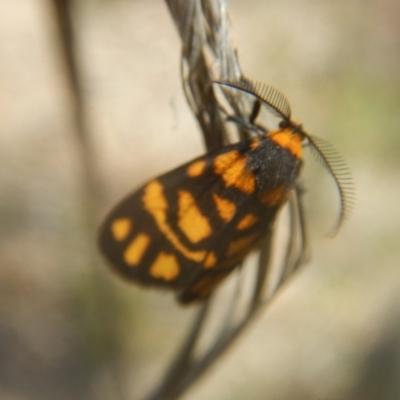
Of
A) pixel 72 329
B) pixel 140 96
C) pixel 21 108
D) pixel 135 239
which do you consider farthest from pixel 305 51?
pixel 135 239

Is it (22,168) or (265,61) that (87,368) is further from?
(265,61)

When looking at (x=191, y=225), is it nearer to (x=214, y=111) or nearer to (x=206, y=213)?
(x=206, y=213)

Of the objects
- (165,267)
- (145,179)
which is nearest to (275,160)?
(165,267)

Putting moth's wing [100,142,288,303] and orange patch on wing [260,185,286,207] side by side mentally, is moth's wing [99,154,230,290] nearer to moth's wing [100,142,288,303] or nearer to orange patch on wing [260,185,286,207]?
moth's wing [100,142,288,303]

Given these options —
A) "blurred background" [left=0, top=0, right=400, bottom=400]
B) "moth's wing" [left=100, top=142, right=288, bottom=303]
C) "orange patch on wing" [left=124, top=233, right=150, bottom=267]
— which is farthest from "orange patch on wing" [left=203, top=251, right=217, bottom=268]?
"blurred background" [left=0, top=0, right=400, bottom=400]

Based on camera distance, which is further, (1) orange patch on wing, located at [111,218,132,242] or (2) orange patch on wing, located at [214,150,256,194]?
(1) orange patch on wing, located at [111,218,132,242]
